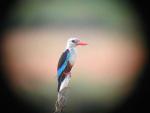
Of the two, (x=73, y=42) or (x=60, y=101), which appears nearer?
(x=73, y=42)

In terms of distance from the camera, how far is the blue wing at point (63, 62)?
136 inches

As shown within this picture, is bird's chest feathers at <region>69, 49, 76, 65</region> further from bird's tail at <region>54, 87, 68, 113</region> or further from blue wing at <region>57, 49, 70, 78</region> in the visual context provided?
bird's tail at <region>54, 87, 68, 113</region>

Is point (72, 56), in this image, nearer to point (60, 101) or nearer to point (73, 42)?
point (73, 42)

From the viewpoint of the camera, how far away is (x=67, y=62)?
3.47 metres

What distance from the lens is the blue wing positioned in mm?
3449

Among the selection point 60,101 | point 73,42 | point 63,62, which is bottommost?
point 60,101

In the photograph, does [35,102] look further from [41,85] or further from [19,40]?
[19,40]

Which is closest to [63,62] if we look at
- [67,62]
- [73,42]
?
[67,62]

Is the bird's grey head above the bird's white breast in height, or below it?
above

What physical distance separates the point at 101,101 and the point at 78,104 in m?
0.14

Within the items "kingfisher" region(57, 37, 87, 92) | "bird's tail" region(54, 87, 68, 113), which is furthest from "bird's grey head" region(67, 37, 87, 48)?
"bird's tail" region(54, 87, 68, 113)

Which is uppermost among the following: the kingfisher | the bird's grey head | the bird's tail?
the bird's grey head

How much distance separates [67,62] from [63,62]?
23 mm

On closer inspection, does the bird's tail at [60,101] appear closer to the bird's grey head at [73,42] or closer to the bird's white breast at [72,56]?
the bird's white breast at [72,56]
